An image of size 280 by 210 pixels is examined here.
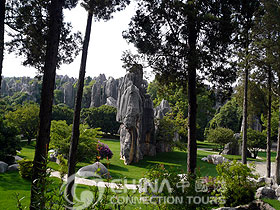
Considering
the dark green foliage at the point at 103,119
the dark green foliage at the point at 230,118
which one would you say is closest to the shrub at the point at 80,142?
the dark green foliage at the point at 103,119

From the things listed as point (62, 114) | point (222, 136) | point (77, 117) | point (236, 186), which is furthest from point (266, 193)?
point (62, 114)

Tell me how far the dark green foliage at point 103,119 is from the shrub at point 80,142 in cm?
1897

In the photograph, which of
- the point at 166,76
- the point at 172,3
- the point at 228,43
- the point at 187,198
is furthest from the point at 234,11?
the point at 187,198

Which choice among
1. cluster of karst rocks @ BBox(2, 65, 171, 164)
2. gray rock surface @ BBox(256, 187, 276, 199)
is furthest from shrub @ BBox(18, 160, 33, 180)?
gray rock surface @ BBox(256, 187, 276, 199)

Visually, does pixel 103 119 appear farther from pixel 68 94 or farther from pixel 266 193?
pixel 68 94

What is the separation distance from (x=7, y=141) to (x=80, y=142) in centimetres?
365

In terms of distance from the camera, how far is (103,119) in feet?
109

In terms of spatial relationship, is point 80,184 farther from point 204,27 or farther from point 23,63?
point 204,27

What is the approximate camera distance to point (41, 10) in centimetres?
735

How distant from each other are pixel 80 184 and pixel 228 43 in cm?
785

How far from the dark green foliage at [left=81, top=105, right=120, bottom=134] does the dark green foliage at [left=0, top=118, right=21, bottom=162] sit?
20.4m

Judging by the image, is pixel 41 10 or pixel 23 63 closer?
pixel 41 10

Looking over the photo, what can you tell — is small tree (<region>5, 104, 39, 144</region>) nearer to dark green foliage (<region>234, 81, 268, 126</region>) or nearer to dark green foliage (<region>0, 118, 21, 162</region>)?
dark green foliage (<region>0, 118, 21, 162</region>)

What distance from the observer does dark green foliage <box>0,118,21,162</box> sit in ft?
38.4
